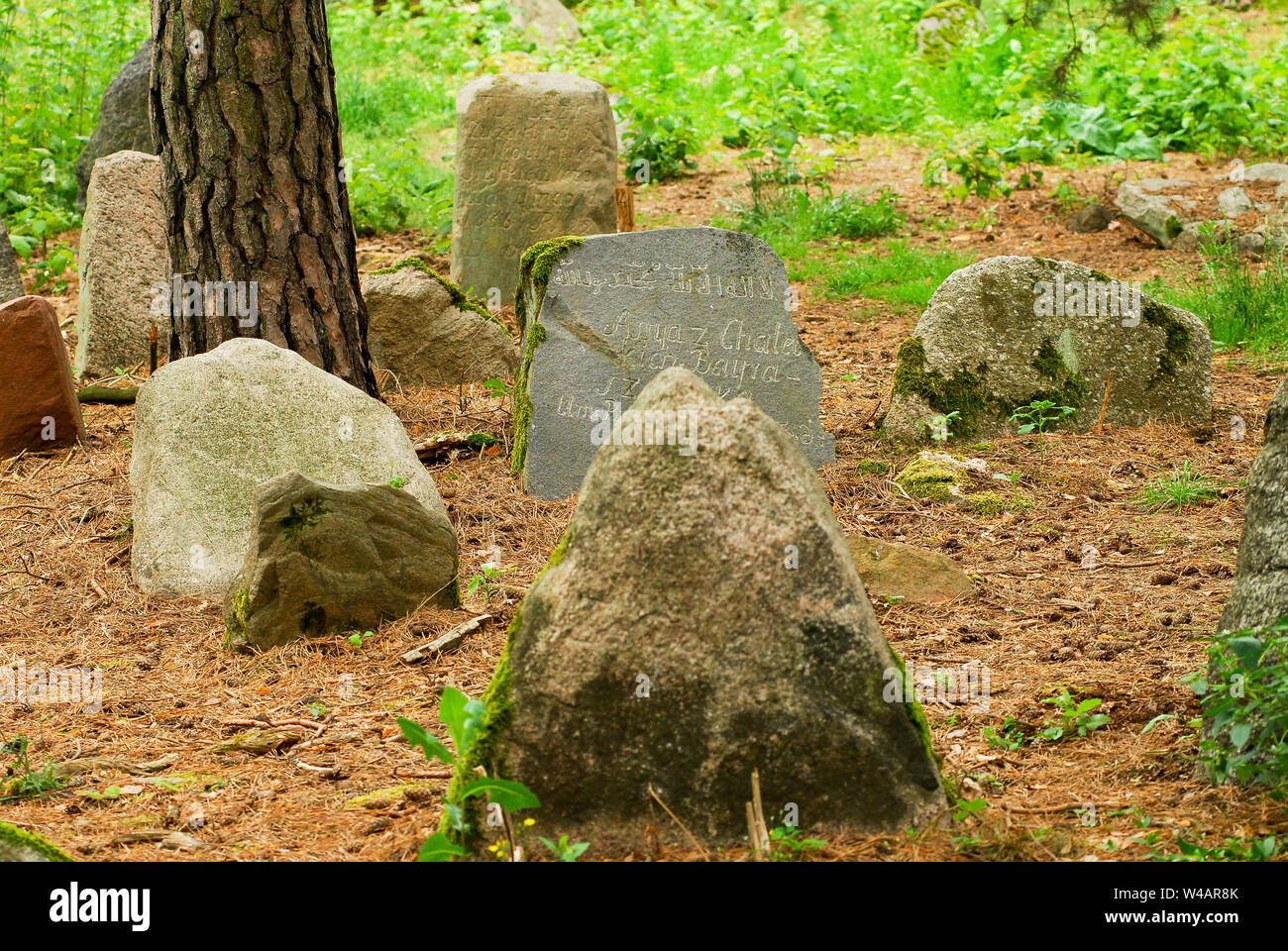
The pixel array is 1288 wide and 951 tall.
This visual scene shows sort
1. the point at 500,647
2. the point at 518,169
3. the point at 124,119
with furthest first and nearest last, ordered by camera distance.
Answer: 1. the point at 124,119
2. the point at 518,169
3. the point at 500,647

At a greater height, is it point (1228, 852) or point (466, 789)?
point (466, 789)

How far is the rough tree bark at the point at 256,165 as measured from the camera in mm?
5312

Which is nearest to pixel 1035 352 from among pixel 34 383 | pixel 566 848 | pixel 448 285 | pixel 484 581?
pixel 484 581

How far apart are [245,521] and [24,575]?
0.95 meters

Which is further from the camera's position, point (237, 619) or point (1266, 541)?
point (237, 619)

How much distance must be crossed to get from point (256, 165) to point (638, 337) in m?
1.92

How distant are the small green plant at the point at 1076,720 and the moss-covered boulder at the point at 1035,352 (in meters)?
2.95

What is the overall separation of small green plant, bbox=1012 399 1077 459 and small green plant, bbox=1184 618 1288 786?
11.2 ft

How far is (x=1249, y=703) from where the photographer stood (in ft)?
8.11

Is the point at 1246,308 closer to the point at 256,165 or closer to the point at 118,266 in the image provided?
the point at 256,165

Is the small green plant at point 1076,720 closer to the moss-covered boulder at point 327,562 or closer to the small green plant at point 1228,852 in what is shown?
the small green plant at point 1228,852

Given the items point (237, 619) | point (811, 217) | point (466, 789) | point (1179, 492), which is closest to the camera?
point (466, 789)

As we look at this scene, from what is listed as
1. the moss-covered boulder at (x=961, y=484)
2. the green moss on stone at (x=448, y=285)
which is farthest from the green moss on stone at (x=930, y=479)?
the green moss on stone at (x=448, y=285)

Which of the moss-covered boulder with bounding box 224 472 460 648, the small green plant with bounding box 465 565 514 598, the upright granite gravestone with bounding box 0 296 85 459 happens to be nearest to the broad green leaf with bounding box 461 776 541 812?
the moss-covered boulder with bounding box 224 472 460 648
